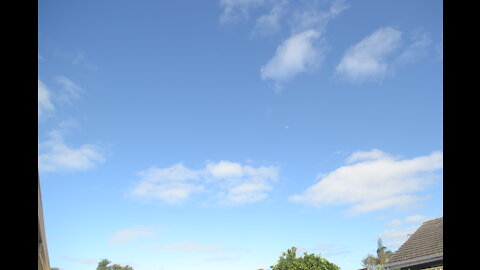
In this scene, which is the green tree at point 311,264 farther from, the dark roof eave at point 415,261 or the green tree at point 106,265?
the green tree at point 106,265

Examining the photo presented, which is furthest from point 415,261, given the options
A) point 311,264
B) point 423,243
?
point 311,264

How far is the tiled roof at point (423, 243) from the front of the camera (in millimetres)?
16859

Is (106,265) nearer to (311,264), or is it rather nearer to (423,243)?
(311,264)

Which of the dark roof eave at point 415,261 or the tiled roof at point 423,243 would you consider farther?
the tiled roof at point 423,243

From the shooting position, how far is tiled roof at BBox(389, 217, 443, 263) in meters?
16.9

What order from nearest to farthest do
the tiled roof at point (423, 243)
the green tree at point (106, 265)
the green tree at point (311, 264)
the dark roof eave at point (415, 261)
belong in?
the dark roof eave at point (415, 261)
the tiled roof at point (423, 243)
the green tree at point (311, 264)
the green tree at point (106, 265)

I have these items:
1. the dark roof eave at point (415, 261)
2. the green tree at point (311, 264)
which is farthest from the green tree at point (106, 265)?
the dark roof eave at point (415, 261)

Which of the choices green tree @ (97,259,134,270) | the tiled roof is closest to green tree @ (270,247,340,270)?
the tiled roof

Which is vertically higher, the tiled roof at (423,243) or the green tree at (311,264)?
the tiled roof at (423,243)
